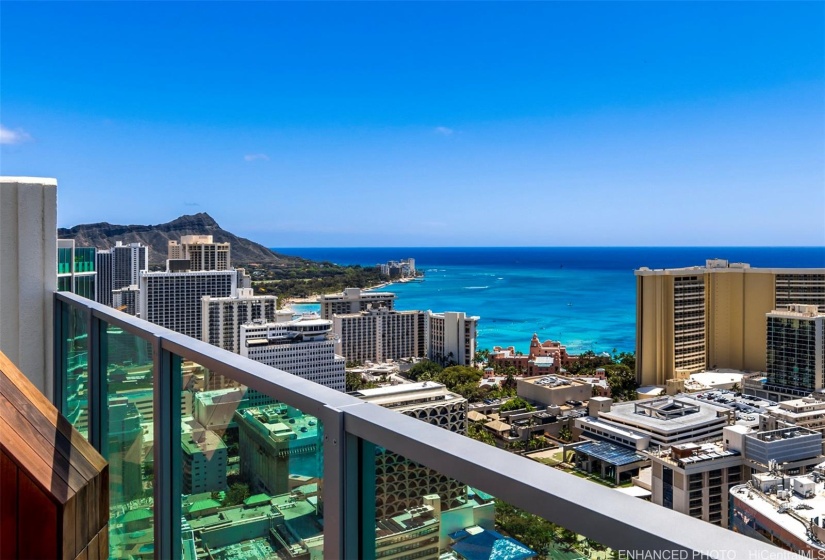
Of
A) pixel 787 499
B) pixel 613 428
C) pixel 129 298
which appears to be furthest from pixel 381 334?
pixel 787 499

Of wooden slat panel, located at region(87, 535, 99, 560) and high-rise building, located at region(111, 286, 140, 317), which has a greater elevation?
wooden slat panel, located at region(87, 535, 99, 560)

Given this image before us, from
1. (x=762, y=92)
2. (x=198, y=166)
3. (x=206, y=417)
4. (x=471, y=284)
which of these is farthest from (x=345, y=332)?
(x=471, y=284)

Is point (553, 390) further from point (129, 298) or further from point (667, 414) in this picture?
point (129, 298)

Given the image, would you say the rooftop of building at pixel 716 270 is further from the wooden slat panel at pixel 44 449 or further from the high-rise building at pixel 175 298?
the wooden slat panel at pixel 44 449

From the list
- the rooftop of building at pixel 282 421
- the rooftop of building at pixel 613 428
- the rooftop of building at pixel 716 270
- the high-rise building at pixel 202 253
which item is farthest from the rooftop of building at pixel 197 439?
the high-rise building at pixel 202 253

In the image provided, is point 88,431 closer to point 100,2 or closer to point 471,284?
point 100,2

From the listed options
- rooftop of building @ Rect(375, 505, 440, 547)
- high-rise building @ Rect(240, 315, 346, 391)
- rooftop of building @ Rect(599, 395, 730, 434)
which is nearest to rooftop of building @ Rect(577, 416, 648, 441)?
rooftop of building @ Rect(599, 395, 730, 434)

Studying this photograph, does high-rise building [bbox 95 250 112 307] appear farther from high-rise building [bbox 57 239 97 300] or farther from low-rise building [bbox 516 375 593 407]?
high-rise building [bbox 57 239 97 300]
